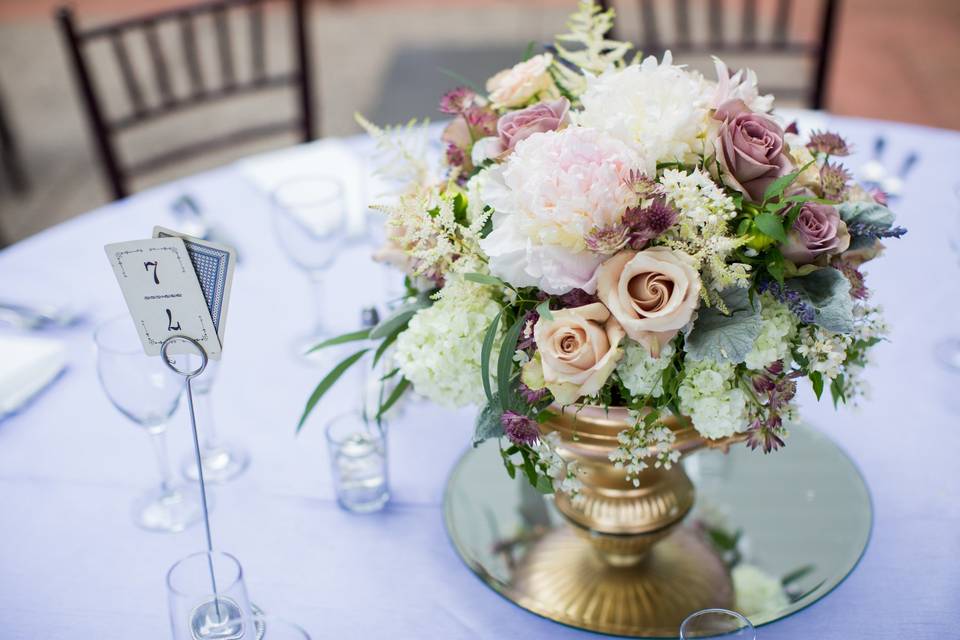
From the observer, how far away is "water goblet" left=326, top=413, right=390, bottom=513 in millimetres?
1238

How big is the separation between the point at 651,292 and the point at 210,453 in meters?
0.73

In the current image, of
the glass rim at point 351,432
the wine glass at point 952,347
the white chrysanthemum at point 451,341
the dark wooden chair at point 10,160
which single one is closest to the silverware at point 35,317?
the glass rim at point 351,432

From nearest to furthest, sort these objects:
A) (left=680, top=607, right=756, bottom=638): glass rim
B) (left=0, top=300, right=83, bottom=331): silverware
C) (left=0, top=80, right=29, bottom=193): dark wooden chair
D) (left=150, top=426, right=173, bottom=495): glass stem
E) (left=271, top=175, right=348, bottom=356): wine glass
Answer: (left=680, top=607, right=756, bottom=638): glass rim
(left=150, top=426, right=173, bottom=495): glass stem
(left=271, top=175, right=348, bottom=356): wine glass
(left=0, top=300, right=83, bottom=331): silverware
(left=0, top=80, right=29, bottom=193): dark wooden chair

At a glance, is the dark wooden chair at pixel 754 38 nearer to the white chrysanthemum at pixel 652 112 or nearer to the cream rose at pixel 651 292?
the white chrysanthemum at pixel 652 112

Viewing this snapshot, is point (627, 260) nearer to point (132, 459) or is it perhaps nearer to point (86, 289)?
point (132, 459)

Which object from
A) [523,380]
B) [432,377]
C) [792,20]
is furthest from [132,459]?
[792,20]

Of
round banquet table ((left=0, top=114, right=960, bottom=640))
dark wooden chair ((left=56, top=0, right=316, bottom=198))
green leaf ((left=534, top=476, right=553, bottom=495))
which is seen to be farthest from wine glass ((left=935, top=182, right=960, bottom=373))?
dark wooden chair ((left=56, top=0, right=316, bottom=198))

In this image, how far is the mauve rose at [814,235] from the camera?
3.00 ft

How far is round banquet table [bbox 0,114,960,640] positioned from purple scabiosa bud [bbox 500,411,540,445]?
0.28 metres

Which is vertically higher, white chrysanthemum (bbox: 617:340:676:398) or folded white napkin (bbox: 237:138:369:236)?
white chrysanthemum (bbox: 617:340:676:398)

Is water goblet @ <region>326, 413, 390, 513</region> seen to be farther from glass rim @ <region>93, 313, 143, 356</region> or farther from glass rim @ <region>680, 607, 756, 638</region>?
glass rim @ <region>680, 607, 756, 638</region>

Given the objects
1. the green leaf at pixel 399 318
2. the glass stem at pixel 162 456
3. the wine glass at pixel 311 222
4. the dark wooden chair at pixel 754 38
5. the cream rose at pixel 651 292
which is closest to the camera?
the cream rose at pixel 651 292

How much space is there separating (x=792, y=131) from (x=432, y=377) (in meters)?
0.50

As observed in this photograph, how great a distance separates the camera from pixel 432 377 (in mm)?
999
